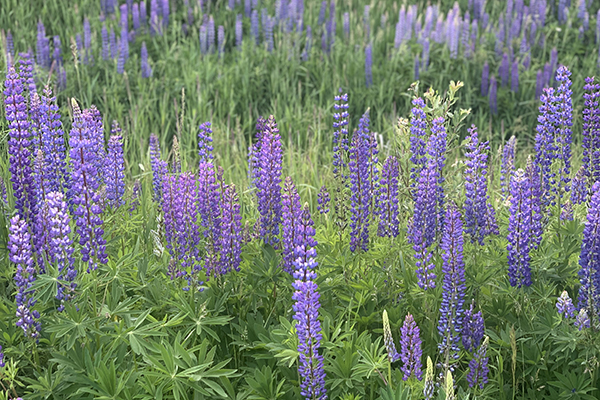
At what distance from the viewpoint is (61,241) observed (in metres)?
2.59

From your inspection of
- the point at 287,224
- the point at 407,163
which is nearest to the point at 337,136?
the point at 407,163

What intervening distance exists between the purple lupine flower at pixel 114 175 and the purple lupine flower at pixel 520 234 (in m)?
1.93

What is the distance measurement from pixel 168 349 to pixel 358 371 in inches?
27.5

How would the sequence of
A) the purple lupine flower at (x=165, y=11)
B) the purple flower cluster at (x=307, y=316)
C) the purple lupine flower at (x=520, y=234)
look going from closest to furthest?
the purple flower cluster at (x=307, y=316), the purple lupine flower at (x=520, y=234), the purple lupine flower at (x=165, y=11)

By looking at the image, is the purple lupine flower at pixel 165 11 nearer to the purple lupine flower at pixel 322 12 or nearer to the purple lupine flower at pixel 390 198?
the purple lupine flower at pixel 322 12

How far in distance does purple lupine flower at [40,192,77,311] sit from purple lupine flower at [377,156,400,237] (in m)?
1.43

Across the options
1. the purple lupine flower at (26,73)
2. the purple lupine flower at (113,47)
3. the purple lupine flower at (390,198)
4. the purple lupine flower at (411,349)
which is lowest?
the purple lupine flower at (113,47)

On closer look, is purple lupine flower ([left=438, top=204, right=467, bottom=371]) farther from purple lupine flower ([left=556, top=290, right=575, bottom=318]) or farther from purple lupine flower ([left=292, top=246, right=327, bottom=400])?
purple lupine flower ([left=292, top=246, right=327, bottom=400])

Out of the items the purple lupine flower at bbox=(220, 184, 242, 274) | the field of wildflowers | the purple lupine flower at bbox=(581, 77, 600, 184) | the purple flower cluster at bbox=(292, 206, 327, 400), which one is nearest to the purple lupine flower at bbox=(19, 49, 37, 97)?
the field of wildflowers

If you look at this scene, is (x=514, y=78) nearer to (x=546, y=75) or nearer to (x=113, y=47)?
(x=546, y=75)

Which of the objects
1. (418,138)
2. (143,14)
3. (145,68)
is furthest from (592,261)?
(143,14)

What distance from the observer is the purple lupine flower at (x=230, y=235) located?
3055 millimetres

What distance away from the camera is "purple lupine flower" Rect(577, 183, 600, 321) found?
2.70 meters

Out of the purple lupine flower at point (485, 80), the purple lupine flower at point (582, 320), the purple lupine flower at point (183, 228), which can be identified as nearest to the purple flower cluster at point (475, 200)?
the purple lupine flower at point (582, 320)
